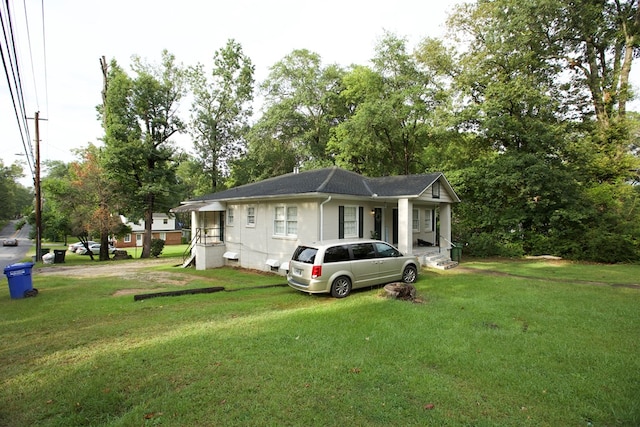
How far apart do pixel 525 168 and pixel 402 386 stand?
17885mm

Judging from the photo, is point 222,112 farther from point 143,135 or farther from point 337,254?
point 337,254

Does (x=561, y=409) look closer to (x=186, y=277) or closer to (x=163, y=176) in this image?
(x=186, y=277)

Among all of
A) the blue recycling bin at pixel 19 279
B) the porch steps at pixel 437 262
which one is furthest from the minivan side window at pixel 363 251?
the blue recycling bin at pixel 19 279

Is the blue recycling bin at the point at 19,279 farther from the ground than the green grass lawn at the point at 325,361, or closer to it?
farther from the ground

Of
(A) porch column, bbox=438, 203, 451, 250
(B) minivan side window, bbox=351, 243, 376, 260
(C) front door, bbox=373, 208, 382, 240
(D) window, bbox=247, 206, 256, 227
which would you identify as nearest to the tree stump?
(B) minivan side window, bbox=351, 243, 376, 260

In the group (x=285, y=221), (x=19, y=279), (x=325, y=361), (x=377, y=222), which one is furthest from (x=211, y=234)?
(x=325, y=361)

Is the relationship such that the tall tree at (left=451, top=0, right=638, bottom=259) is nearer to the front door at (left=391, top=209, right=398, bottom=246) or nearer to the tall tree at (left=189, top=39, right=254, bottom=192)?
the front door at (left=391, top=209, right=398, bottom=246)

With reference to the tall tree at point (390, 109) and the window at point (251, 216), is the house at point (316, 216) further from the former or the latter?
the tall tree at point (390, 109)

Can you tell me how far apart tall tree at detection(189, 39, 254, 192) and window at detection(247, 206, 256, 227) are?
16028mm

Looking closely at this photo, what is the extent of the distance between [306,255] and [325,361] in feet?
14.6

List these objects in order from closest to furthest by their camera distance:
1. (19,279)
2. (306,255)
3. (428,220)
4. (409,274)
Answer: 1. (306,255)
2. (19,279)
3. (409,274)
4. (428,220)

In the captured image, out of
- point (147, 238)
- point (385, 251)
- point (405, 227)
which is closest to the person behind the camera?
point (385, 251)

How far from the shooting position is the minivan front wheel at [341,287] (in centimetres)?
867

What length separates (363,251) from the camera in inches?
366
